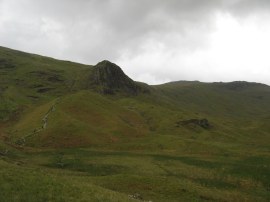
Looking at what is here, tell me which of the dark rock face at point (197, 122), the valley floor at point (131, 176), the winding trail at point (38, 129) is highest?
the dark rock face at point (197, 122)

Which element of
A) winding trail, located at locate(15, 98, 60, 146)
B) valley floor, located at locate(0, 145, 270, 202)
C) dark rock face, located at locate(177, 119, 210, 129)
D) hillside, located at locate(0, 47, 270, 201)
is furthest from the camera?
dark rock face, located at locate(177, 119, 210, 129)

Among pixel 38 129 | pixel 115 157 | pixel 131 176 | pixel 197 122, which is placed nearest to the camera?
pixel 131 176

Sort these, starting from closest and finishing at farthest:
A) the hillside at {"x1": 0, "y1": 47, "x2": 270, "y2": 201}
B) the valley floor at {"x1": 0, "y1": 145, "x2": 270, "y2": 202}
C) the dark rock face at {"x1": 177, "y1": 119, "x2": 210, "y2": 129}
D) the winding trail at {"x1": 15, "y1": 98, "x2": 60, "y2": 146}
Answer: the valley floor at {"x1": 0, "y1": 145, "x2": 270, "y2": 202}
the hillside at {"x1": 0, "y1": 47, "x2": 270, "y2": 201}
the winding trail at {"x1": 15, "y1": 98, "x2": 60, "y2": 146}
the dark rock face at {"x1": 177, "y1": 119, "x2": 210, "y2": 129}

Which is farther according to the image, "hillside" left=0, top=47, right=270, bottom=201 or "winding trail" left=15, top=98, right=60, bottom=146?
"winding trail" left=15, top=98, right=60, bottom=146

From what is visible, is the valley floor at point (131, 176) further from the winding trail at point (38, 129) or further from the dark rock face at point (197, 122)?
the dark rock face at point (197, 122)

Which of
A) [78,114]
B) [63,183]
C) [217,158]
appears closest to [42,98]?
[78,114]

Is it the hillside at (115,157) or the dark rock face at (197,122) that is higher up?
the dark rock face at (197,122)

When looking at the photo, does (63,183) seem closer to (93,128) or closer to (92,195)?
(92,195)

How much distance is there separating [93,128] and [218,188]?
5908 centimetres

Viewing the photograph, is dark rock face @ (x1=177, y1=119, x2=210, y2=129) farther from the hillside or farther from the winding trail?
the winding trail

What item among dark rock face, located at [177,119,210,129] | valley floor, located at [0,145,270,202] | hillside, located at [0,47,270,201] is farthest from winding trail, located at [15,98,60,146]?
dark rock face, located at [177,119,210,129]

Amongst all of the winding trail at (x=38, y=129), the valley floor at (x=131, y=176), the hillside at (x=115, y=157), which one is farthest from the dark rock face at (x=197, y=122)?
the valley floor at (x=131, y=176)

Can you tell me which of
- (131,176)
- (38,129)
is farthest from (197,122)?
(131,176)

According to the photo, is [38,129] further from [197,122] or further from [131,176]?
[197,122]
